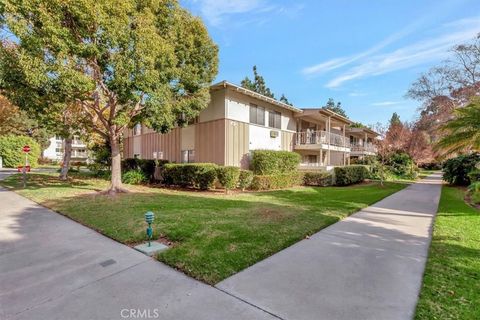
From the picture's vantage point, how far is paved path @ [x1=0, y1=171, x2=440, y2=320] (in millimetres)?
3020

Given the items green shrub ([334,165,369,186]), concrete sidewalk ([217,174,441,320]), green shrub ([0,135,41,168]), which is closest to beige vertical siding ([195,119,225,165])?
green shrub ([334,165,369,186])

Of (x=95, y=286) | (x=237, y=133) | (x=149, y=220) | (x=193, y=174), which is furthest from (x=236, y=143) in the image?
(x=95, y=286)

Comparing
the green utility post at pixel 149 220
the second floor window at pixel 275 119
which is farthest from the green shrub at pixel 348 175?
the green utility post at pixel 149 220

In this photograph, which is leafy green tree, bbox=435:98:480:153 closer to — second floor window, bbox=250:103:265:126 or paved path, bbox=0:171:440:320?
paved path, bbox=0:171:440:320

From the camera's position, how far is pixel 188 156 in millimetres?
17781

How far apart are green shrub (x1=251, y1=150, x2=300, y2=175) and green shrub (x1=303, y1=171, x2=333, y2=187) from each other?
5.71 feet

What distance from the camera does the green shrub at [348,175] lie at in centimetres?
1811

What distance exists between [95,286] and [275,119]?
55.1ft

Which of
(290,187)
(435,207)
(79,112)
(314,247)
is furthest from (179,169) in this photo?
(435,207)

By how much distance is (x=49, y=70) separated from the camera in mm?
8914

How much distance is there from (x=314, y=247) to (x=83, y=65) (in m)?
11.2

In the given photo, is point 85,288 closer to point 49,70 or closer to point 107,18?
point 49,70

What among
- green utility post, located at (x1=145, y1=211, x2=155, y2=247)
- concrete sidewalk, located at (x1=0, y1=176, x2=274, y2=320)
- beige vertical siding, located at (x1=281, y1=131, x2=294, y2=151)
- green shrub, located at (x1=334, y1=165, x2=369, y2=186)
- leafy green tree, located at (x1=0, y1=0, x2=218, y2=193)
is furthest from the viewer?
beige vertical siding, located at (x1=281, y1=131, x2=294, y2=151)

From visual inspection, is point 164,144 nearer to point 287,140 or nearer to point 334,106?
point 287,140
